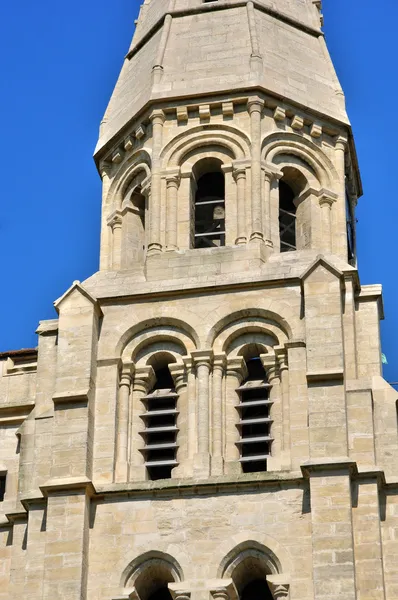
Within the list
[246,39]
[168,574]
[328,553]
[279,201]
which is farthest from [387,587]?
[246,39]

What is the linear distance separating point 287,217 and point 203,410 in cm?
636

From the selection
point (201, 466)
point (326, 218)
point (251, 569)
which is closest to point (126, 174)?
point (326, 218)

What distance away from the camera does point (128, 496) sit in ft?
130

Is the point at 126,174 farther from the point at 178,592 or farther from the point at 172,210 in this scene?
the point at 178,592

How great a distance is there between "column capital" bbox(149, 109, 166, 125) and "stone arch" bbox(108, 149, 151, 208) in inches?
25.7

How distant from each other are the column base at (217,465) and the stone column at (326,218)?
5.82 metres

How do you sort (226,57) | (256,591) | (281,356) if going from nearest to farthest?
1. (256,591)
2. (281,356)
3. (226,57)

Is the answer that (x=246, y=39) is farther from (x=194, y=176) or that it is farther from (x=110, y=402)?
(x=110, y=402)

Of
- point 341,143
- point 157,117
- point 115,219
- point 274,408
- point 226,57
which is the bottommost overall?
point 274,408

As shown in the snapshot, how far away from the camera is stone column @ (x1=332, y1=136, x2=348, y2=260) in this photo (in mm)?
43875

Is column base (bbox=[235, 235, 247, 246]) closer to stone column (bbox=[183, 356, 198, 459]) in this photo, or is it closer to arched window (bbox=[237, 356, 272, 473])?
arched window (bbox=[237, 356, 272, 473])

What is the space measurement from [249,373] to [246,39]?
8557 mm

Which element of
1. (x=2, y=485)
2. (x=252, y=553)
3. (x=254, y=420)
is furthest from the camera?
(x=2, y=485)

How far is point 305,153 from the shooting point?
45.1 metres
